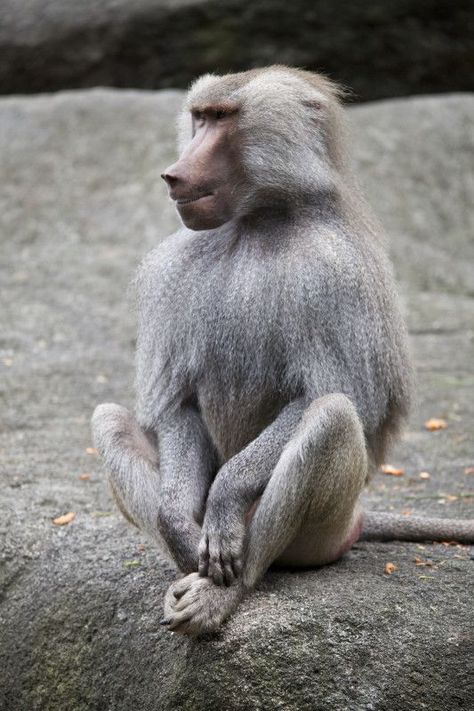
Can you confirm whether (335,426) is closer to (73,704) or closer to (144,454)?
(144,454)

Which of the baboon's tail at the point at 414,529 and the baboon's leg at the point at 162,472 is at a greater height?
the baboon's leg at the point at 162,472

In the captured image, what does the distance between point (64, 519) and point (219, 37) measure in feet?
24.4

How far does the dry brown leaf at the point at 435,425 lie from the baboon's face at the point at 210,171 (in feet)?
9.64

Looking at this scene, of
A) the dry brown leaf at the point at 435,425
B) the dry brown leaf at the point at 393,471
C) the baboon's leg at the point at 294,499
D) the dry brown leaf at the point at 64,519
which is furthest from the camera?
the dry brown leaf at the point at 435,425

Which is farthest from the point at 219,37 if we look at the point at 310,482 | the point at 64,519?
the point at 310,482

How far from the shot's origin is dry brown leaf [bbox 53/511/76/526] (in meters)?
4.67

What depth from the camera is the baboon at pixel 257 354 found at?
3.61 m

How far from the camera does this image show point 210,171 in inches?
152

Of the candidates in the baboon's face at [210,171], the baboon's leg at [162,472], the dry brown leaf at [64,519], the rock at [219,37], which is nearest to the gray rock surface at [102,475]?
the dry brown leaf at [64,519]

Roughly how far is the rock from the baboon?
714cm

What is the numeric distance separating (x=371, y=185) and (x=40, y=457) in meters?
5.35

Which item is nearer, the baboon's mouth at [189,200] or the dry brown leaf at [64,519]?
the baboon's mouth at [189,200]

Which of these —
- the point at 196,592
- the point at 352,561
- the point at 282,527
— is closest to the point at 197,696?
the point at 196,592

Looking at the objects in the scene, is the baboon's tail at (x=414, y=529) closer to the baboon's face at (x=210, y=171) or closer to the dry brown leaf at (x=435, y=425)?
the baboon's face at (x=210, y=171)
